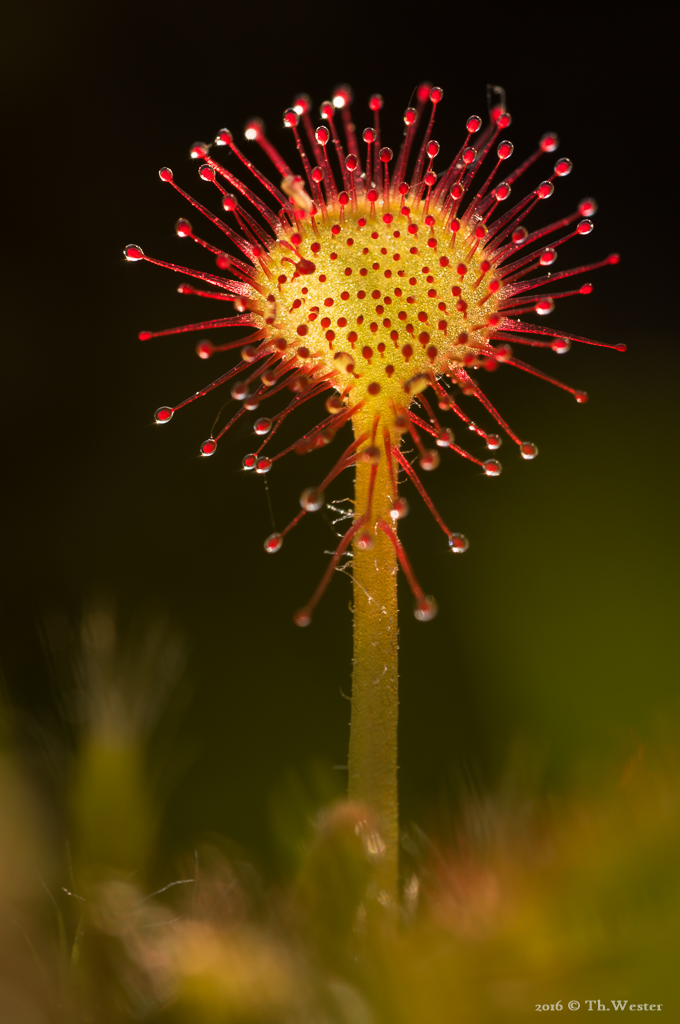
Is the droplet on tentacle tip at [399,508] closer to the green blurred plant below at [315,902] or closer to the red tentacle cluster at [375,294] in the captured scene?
the red tentacle cluster at [375,294]

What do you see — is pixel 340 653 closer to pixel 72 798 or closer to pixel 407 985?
pixel 72 798

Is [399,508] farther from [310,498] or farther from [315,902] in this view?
[315,902]

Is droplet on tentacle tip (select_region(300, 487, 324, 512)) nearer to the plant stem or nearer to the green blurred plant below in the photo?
the plant stem

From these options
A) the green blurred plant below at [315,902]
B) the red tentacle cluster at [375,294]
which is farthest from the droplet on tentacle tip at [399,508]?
the green blurred plant below at [315,902]

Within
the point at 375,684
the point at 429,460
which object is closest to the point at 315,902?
the point at 375,684

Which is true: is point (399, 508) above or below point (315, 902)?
above

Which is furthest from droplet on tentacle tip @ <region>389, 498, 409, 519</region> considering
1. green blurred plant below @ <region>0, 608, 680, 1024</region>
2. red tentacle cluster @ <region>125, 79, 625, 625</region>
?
green blurred plant below @ <region>0, 608, 680, 1024</region>

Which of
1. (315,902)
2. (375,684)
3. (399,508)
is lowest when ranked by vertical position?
(315,902)

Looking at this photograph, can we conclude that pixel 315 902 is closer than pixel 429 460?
Yes
